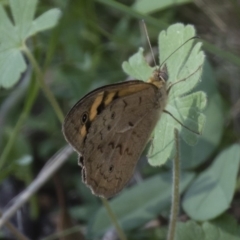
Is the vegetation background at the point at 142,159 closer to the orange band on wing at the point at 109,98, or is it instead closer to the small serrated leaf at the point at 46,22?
the small serrated leaf at the point at 46,22

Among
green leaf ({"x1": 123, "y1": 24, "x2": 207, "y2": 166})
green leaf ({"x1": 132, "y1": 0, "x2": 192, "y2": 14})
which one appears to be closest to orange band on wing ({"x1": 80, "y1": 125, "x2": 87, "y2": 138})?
green leaf ({"x1": 123, "y1": 24, "x2": 207, "y2": 166})

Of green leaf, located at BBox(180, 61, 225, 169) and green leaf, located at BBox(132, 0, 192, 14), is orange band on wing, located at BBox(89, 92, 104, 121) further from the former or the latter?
green leaf, located at BBox(132, 0, 192, 14)

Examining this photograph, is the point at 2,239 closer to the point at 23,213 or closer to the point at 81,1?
the point at 23,213

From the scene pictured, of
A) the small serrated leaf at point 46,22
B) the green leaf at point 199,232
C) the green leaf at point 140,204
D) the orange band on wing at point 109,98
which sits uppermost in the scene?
the small serrated leaf at point 46,22

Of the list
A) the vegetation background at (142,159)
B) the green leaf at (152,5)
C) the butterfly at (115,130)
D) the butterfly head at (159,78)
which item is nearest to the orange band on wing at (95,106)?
the butterfly at (115,130)

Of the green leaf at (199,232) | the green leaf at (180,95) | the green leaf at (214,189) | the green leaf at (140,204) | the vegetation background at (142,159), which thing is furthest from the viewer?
the green leaf at (140,204)

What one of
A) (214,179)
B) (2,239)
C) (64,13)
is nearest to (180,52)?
(214,179)

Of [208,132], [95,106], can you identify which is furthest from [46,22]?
[208,132]
